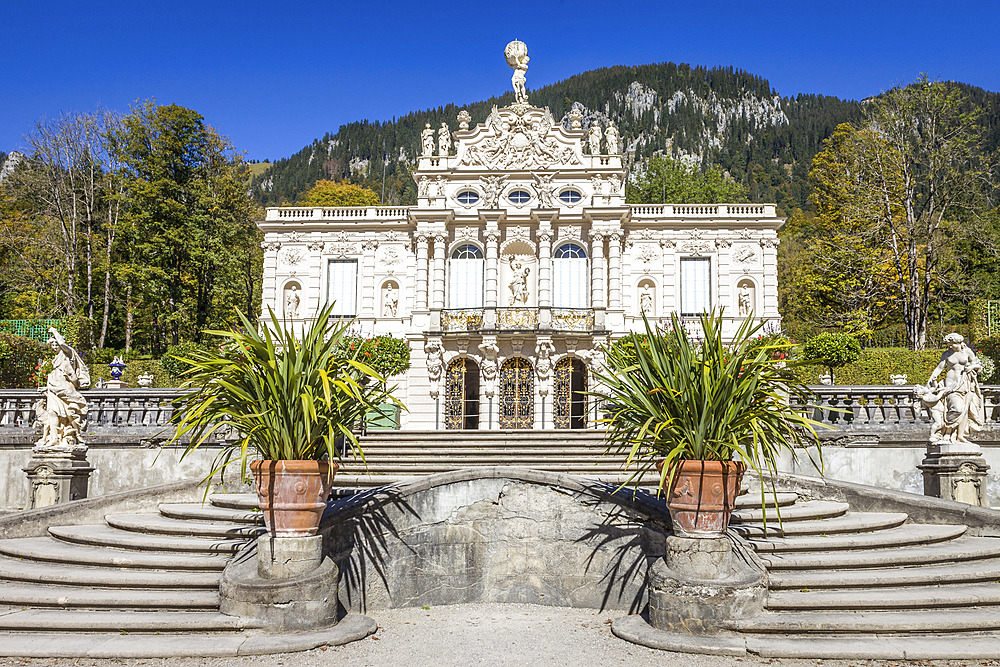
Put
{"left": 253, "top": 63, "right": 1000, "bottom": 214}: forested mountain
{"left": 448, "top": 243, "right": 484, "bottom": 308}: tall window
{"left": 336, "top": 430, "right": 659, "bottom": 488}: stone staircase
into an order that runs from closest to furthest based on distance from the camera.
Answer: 1. {"left": 336, "top": 430, "right": 659, "bottom": 488}: stone staircase
2. {"left": 448, "top": 243, "right": 484, "bottom": 308}: tall window
3. {"left": 253, "top": 63, "right": 1000, "bottom": 214}: forested mountain

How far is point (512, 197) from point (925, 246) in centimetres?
1700

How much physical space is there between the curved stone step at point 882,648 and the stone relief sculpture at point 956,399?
5687 millimetres

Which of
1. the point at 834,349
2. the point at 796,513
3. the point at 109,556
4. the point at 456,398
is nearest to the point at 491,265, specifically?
the point at 456,398

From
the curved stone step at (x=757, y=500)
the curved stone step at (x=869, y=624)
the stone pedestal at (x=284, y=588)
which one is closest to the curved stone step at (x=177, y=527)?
the stone pedestal at (x=284, y=588)

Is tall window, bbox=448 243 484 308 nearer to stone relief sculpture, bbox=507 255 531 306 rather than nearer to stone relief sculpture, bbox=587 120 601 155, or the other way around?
stone relief sculpture, bbox=507 255 531 306

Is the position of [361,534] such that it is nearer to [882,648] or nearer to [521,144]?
[882,648]

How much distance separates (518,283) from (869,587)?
820 inches

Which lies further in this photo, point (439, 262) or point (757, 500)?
point (439, 262)

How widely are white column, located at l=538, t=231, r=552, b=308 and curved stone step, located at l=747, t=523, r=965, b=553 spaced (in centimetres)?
1858

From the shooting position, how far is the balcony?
85.8 feet

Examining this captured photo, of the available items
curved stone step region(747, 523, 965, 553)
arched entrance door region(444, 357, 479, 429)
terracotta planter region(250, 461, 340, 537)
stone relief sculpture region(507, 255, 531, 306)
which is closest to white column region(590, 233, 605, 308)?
stone relief sculpture region(507, 255, 531, 306)

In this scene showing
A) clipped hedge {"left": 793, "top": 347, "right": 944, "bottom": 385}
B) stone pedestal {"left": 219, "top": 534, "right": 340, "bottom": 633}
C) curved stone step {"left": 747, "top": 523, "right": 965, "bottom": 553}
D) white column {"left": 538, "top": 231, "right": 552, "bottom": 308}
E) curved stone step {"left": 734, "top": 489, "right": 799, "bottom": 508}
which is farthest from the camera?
white column {"left": 538, "top": 231, "right": 552, "bottom": 308}

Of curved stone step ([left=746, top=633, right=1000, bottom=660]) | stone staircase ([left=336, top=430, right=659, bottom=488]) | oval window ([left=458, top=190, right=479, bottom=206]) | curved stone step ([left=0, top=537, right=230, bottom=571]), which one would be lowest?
curved stone step ([left=746, top=633, right=1000, bottom=660])

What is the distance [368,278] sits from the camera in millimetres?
28375
